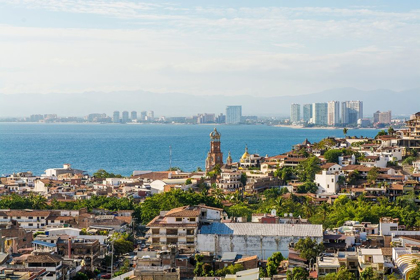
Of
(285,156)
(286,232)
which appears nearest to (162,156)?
(285,156)

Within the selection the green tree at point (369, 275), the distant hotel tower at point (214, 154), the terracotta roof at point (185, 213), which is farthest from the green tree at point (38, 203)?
the green tree at point (369, 275)

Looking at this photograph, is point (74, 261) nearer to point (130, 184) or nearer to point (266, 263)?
point (266, 263)

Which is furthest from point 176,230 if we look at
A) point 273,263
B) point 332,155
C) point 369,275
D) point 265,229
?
point 332,155

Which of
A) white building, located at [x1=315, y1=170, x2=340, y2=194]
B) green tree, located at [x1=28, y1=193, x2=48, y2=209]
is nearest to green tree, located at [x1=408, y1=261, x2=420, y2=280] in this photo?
white building, located at [x1=315, y1=170, x2=340, y2=194]

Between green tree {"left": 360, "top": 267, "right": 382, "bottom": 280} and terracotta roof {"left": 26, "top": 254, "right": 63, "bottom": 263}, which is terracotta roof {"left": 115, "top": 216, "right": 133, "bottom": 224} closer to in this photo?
terracotta roof {"left": 26, "top": 254, "right": 63, "bottom": 263}

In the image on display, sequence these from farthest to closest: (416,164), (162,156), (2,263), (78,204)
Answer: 1. (162,156)
2. (416,164)
3. (78,204)
4. (2,263)

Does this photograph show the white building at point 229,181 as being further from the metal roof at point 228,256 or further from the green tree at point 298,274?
the green tree at point 298,274

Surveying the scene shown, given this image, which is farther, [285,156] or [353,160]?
[285,156]
